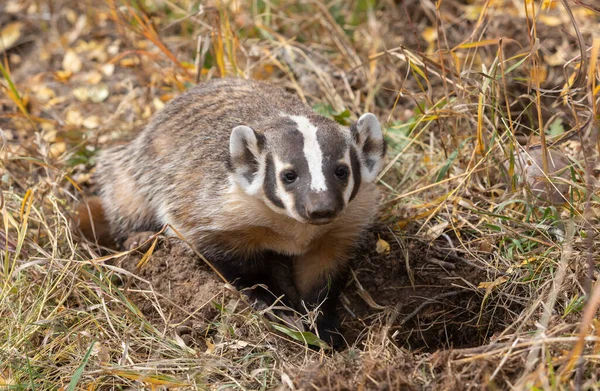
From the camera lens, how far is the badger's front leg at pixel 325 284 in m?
3.46

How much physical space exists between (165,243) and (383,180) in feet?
4.40

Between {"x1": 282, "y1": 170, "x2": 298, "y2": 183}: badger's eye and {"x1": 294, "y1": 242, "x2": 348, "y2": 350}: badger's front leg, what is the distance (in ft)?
2.05

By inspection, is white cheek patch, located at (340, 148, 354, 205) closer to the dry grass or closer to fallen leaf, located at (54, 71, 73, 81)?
the dry grass

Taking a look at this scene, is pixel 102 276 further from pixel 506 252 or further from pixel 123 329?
pixel 506 252

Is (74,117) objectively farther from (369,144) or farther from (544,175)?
(544,175)

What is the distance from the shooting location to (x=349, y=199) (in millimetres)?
3158

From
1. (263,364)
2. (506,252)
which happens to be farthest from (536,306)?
(263,364)

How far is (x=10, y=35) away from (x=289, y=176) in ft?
11.8

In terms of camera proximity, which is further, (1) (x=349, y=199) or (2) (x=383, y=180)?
(2) (x=383, y=180)

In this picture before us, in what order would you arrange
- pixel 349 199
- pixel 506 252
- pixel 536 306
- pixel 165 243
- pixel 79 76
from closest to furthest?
pixel 536 306 < pixel 349 199 < pixel 506 252 < pixel 165 243 < pixel 79 76

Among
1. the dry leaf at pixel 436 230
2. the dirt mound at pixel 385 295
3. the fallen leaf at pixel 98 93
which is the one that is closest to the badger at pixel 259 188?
the dirt mound at pixel 385 295

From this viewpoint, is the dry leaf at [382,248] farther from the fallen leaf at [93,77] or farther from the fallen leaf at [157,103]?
the fallen leaf at [93,77]

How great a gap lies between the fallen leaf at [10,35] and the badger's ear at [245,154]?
3.14m

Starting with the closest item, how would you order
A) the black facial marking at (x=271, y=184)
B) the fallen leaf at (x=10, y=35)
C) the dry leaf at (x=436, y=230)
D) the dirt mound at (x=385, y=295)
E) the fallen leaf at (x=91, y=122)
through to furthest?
the black facial marking at (x=271, y=184) → the dirt mound at (x=385, y=295) → the dry leaf at (x=436, y=230) → the fallen leaf at (x=91, y=122) → the fallen leaf at (x=10, y=35)
